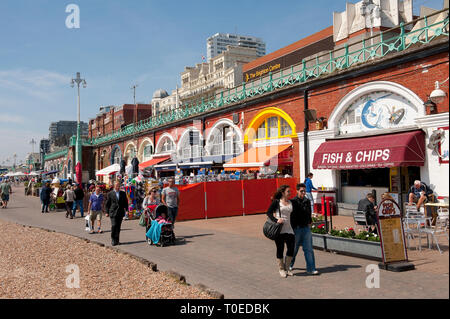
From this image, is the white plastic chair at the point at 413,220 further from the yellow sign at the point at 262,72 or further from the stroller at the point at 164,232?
the yellow sign at the point at 262,72

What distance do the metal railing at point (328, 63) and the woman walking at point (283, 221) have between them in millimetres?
8311

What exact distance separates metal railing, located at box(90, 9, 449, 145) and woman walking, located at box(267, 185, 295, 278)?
831 centimetres

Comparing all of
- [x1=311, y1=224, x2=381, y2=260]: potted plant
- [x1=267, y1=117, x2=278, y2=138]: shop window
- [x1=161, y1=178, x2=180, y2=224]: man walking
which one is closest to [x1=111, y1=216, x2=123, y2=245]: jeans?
[x1=161, y1=178, x2=180, y2=224]: man walking

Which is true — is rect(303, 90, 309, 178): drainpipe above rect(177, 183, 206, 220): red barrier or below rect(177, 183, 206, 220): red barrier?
above

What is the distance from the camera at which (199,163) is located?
24.1 meters

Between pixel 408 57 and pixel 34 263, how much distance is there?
1281 centimetres

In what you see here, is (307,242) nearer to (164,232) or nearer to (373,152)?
(164,232)

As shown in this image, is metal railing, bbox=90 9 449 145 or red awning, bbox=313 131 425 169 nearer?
red awning, bbox=313 131 425 169

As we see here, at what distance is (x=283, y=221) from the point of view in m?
6.89

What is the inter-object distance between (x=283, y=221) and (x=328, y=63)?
37.9ft

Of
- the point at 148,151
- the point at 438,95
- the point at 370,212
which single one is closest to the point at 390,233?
the point at 370,212

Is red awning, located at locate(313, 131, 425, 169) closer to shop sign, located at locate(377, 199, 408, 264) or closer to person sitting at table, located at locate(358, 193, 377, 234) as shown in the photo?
person sitting at table, located at locate(358, 193, 377, 234)

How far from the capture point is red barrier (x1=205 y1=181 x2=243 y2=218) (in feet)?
52.9
